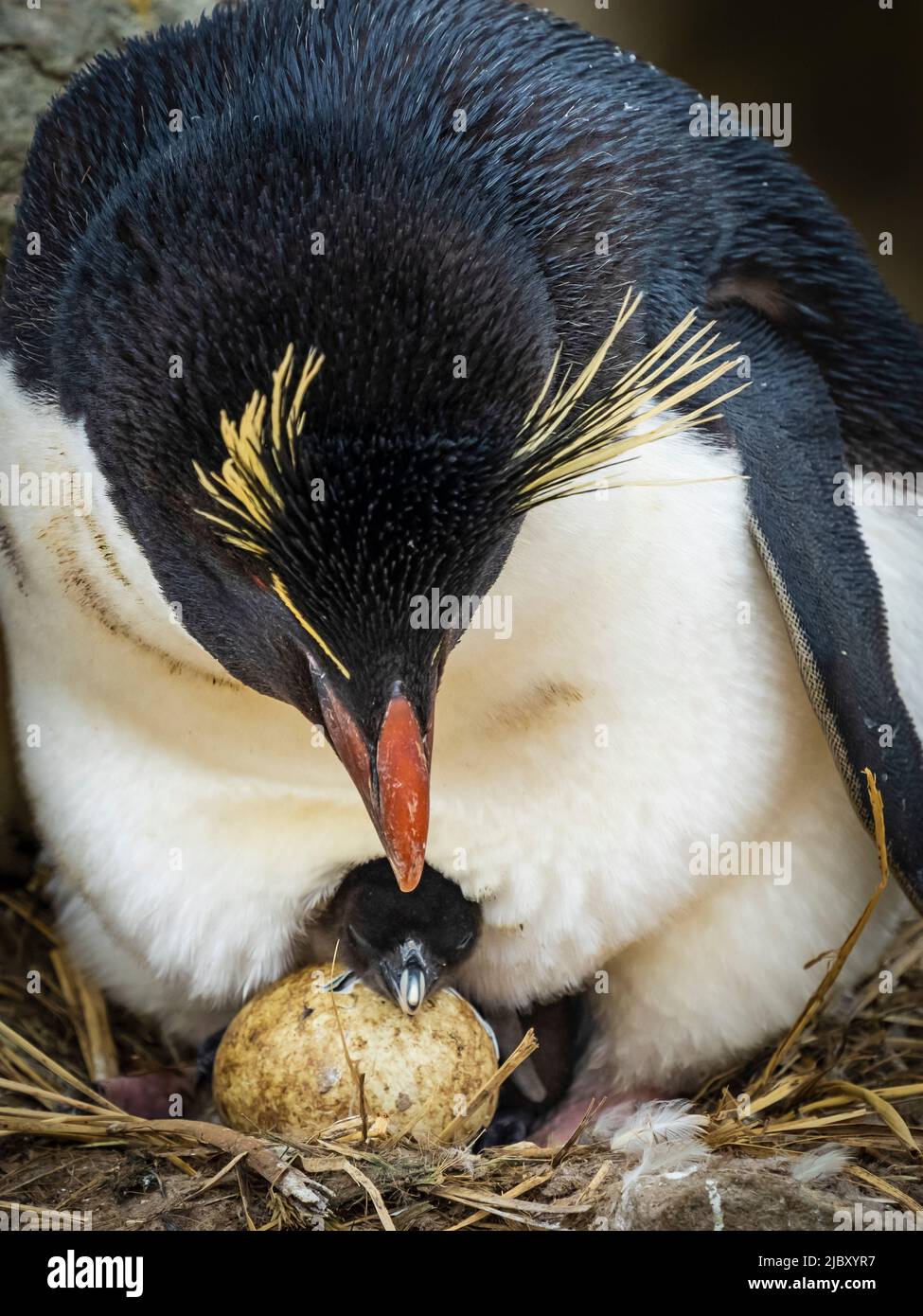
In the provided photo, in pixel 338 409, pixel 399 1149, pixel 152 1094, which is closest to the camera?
pixel 338 409

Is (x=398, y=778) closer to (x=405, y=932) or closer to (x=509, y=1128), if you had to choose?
(x=405, y=932)

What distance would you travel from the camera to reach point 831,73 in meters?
4.20

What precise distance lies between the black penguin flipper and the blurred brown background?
190 centimetres

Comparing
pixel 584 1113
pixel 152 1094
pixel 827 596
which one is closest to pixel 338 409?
pixel 827 596

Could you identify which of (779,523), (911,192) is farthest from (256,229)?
(911,192)

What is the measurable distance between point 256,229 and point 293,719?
82 centimetres

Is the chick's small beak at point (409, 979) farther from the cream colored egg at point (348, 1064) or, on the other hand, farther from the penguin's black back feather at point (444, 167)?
the penguin's black back feather at point (444, 167)

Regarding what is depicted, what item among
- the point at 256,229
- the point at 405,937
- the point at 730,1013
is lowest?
the point at 730,1013

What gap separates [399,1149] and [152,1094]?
2.50 feet

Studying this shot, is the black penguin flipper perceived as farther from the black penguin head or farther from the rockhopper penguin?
the black penguin head

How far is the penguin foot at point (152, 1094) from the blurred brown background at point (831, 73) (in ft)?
9.37

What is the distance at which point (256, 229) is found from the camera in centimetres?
179

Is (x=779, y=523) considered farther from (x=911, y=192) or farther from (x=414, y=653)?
(x=911, y=192)

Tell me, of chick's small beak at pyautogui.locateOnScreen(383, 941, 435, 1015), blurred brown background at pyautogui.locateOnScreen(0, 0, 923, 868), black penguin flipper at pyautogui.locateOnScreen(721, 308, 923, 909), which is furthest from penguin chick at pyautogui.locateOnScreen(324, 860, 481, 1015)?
blurred brown background at pyautogui.locateOnScreen(0, 0, 923, 868)
